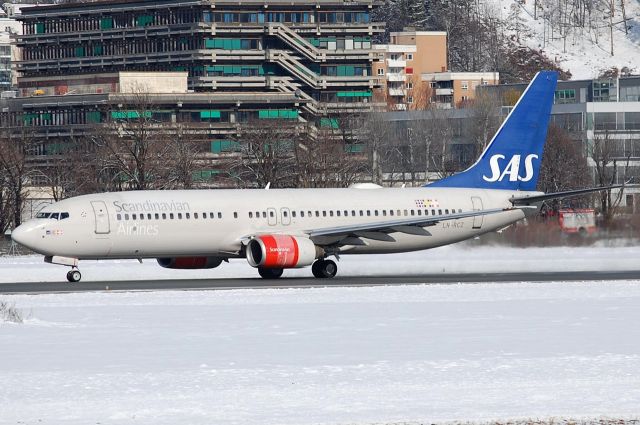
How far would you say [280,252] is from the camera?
57969 mm

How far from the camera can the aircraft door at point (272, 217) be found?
200 feet

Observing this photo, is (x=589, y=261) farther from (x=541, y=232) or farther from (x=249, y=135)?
(x=249, y=135)

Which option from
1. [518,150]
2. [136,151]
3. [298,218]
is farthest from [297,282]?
[136,151]

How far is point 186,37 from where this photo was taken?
190 metres

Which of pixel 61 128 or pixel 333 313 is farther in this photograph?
pixel 61 128

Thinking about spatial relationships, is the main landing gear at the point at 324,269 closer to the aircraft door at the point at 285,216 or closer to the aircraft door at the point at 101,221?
the aircraft door at the point at 285,216

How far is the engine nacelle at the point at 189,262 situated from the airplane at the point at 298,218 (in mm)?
38

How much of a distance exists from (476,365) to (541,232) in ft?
162

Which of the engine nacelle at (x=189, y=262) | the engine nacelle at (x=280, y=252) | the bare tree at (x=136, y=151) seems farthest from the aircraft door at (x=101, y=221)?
the bare tree at (x=136, y=151)

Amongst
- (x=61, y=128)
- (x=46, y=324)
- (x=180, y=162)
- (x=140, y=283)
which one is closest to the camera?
(x=46, y=324)

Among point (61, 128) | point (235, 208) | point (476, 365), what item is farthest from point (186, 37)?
point (476, 365)

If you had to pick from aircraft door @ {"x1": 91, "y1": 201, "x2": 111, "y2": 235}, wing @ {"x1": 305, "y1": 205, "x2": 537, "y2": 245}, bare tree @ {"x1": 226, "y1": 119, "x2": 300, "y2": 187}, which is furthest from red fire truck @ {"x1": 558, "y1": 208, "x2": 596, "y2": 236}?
bare tree @ {"x1": 226, "y1": 119, "x2": 300, "y2": 187}

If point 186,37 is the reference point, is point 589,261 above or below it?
below

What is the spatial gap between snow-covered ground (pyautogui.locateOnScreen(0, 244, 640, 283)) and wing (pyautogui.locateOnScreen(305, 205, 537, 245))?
7.35 feet
